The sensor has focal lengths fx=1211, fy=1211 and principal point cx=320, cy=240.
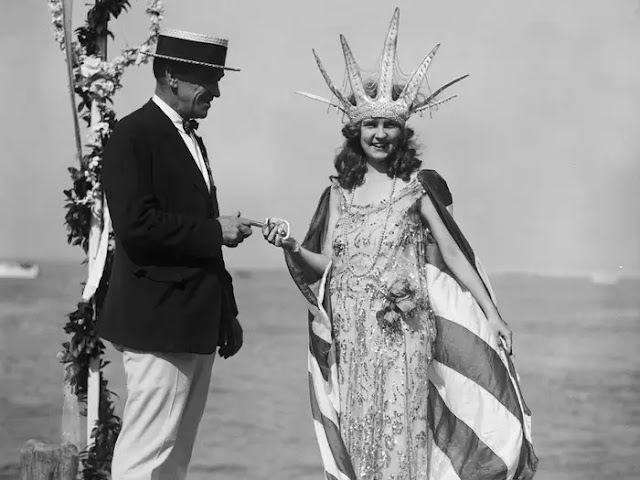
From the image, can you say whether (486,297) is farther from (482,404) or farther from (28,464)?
(28,464)

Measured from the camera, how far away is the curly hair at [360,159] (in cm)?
430

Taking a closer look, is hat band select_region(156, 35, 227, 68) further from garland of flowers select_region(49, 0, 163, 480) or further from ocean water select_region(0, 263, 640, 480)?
ocean water select_region(0, 263, 640, 480)

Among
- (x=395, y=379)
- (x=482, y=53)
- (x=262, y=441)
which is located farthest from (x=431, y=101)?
(x=262, y=441)

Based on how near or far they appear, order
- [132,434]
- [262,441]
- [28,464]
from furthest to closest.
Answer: [262,441] → [28,464] → [132,434]

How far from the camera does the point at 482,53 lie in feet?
21.4

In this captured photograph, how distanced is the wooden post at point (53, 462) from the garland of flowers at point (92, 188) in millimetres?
91

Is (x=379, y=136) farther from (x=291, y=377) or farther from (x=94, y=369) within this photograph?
(x=291, y=377)

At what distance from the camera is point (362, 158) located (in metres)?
4.37

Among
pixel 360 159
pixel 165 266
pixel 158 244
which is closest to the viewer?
pixel 158 244

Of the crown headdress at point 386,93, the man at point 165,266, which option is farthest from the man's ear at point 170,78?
the crown headdress at point 386,93

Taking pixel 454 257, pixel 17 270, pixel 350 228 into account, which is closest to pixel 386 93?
pixel 350 228

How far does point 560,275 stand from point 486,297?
2.73 metres

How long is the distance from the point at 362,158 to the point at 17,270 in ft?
8.19

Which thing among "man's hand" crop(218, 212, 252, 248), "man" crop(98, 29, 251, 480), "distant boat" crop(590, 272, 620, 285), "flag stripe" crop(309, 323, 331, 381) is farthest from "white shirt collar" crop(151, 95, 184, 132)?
"distant boat" crop(590, 272, 620, 285)
